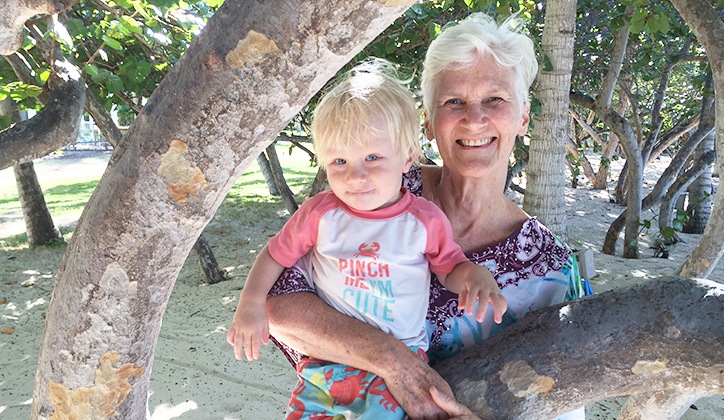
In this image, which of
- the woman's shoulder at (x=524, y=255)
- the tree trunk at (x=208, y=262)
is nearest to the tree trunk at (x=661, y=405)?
the woman's shoulder at (x=524, y=255)

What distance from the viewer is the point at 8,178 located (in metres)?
15.5

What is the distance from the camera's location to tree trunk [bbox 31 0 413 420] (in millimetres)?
973

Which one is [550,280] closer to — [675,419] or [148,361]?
[675,419]

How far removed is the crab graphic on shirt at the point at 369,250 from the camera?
1.63 meters

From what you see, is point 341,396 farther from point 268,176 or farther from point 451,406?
point 268,176

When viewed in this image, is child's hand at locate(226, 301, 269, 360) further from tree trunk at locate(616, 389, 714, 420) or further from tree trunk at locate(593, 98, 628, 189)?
tree trunk at locate(593, 98, 628, 189)

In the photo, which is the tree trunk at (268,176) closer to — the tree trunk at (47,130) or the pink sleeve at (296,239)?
the tree trunk at (47,130)

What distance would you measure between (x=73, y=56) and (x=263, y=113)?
488cm

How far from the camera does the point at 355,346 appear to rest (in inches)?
60.6

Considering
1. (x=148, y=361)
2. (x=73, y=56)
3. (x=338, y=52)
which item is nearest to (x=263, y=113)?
(x=338, y=52)

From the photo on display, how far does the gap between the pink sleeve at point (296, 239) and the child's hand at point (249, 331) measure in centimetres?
18

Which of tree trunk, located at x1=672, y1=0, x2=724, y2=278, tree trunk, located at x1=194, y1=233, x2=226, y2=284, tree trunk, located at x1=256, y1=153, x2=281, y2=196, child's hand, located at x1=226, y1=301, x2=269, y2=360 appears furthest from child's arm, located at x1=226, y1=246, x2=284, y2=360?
tree trunk, located at x1=256, y1=153, x2=281, y2=196

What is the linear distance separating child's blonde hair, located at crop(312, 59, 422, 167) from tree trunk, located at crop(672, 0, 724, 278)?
3.23 metres

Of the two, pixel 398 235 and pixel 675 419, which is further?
pixel 675 419
